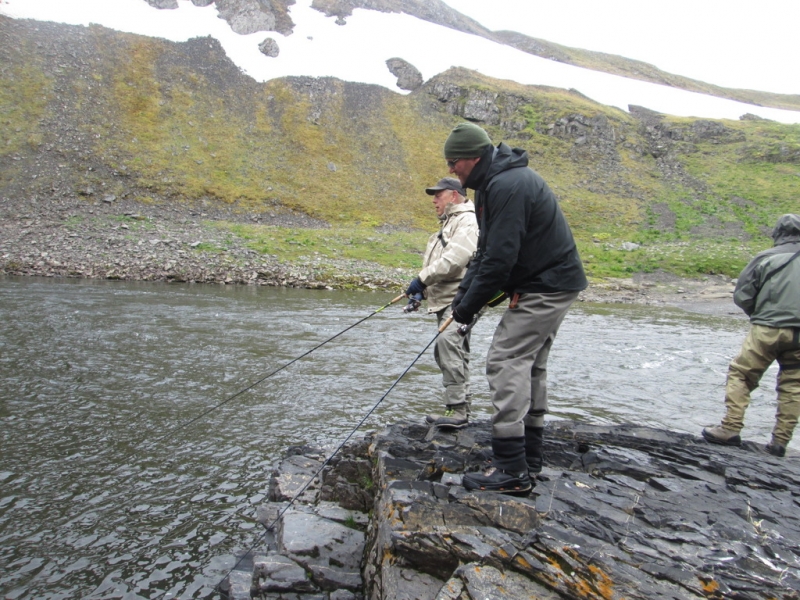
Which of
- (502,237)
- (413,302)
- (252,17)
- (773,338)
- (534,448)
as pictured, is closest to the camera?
(502,237)

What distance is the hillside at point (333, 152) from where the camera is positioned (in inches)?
1524

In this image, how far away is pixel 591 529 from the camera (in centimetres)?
376

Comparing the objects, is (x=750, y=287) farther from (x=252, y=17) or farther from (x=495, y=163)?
(x=252, y=17)

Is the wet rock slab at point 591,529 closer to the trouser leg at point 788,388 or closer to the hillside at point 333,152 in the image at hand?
the trouser leg at point 788,388

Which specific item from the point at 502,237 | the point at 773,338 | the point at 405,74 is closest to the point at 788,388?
the point at 773,338

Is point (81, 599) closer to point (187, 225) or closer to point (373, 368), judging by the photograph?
point (373, 368)

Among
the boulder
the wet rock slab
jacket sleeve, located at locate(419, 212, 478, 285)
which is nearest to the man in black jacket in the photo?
the wet rock slab

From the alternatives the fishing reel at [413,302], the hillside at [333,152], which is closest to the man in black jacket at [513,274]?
the fishing reel at [413,302]

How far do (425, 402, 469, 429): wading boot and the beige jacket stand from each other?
4.17ft

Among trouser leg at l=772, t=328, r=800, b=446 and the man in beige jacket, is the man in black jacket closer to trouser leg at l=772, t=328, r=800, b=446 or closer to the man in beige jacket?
the man in beige jacket

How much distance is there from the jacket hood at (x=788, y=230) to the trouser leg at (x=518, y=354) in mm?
4108

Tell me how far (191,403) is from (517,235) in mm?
6482

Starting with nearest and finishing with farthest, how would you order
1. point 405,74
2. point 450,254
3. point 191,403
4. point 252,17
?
point 450,254 → point 191,403 → point 252,17 → point 405,74

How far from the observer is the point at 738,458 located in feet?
18.6
